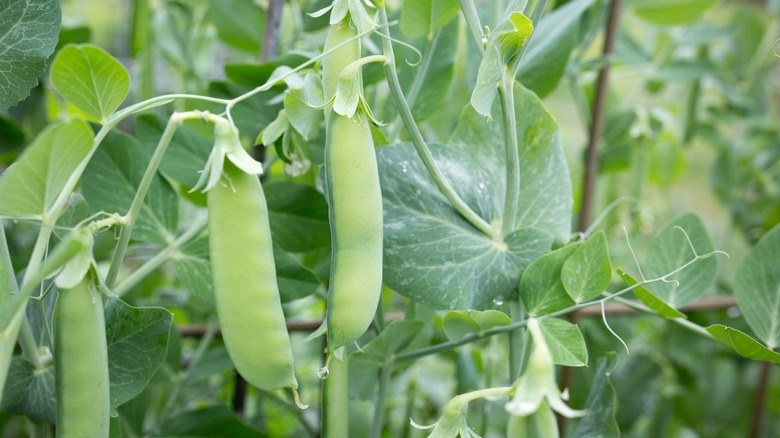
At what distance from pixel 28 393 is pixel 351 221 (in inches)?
9.6

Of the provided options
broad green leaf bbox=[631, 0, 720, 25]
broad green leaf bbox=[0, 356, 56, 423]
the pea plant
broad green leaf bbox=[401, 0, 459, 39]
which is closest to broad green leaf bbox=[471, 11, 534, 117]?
the pea plant

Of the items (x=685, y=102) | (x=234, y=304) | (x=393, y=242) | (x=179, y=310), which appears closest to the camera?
(x=234, y=304)

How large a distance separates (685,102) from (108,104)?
92 centimetres

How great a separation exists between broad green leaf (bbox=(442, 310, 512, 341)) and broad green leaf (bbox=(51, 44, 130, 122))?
23 centimetres

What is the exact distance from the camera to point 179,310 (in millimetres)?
970

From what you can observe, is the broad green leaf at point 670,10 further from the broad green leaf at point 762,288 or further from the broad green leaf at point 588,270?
the broad green leaf at point 588,270

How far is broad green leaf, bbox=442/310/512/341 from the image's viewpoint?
0.46 metres

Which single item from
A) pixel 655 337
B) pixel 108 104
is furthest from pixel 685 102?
pixel 108 104

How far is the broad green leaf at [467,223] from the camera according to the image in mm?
482

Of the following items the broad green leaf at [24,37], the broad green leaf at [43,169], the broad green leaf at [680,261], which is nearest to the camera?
the broad green leaf at [43,169]

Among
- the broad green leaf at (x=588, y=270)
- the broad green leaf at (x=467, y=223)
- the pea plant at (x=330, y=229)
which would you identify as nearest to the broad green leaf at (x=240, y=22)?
the pea plant at (x=330, y=229)

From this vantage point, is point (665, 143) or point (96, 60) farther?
point (665, 143)

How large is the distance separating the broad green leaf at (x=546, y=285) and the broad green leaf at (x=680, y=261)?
116 millimetres

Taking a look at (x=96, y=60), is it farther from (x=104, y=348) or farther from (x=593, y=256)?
(x=593, y=256)
